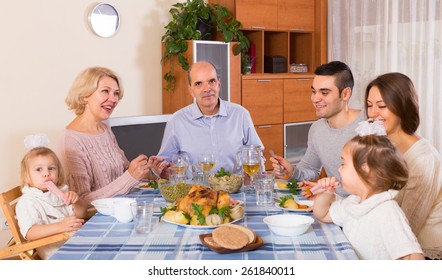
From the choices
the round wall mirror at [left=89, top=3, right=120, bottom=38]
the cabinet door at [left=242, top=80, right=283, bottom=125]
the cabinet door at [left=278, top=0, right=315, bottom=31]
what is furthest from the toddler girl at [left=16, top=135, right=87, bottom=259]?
the cabinet door at [left=278, top=0, right=315, bottom=31]

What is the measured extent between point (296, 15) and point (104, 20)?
193 centimetres

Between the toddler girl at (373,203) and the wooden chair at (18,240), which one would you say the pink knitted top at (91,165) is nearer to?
the wooden chair at (18,240)

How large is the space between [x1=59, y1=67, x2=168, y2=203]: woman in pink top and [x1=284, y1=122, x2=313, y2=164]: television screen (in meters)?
2.63

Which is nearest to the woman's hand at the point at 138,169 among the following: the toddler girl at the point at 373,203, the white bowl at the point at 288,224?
the white bowl at the point at 288,224

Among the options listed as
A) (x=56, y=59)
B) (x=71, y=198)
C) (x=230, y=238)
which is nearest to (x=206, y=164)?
(x=71, y=198)

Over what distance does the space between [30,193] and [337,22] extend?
3836 mm

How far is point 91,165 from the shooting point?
2662 millimetres

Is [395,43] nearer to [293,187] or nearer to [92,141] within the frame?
[293,187]

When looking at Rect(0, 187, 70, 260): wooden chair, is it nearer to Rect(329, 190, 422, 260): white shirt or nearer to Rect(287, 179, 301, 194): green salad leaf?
Rect(287, 179, 301, 194): green salad leaf

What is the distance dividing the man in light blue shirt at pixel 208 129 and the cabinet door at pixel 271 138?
1805 millimetres

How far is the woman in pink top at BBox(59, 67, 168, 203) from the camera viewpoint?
2.58 m

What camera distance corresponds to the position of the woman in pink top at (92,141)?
8.48ft

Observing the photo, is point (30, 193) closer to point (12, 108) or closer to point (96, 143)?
point (96, 143)

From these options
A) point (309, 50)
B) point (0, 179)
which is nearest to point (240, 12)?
point (309, 50)
